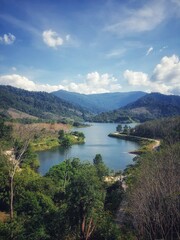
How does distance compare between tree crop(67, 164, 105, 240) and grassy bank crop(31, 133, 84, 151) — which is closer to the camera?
tree crop(67, 164, 105, 240)

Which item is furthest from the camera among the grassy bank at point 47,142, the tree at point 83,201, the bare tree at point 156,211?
the grassy bank at point 47,142

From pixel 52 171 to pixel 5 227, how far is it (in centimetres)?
1855

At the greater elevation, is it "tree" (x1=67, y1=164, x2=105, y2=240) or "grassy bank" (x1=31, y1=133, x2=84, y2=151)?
"tree" (x1=67, y1=164, x2=105, y2=240)

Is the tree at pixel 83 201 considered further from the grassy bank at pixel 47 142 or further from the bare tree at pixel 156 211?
the grassy bank at pixel 47 142

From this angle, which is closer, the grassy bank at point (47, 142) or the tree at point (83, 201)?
the tree at point (83, 201)

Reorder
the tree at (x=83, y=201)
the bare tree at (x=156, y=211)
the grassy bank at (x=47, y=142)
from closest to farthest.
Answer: the bare tree at (x=156, y=211), the tree at (x=83, y=201), the grassy bank at (x=47, y=142)

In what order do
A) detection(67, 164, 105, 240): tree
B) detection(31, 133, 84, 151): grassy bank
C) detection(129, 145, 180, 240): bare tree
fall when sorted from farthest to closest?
detection(31, 133, 84, 151): grassy bank
detection(67, 164, 105, 240): tree
detection(129, 145, 180, 240): bare tree

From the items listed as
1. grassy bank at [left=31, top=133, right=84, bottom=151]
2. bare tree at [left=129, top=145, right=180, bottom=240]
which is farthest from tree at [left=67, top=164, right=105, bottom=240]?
grassy bank at [left=31, top=133, right=84, bottom=151]

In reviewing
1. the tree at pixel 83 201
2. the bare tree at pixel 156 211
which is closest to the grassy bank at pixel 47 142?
the tree at pixel 83 201

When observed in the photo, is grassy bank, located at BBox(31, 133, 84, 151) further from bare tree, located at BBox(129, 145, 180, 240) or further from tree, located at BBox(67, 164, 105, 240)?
bare tree, located at BBox(129, 145, 180, 240)

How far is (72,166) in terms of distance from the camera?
1497 inches

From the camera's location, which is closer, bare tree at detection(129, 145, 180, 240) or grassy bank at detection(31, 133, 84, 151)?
bare tree at detection(129, 145, 180, 240)

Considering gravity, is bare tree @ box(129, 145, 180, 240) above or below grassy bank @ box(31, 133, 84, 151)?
above

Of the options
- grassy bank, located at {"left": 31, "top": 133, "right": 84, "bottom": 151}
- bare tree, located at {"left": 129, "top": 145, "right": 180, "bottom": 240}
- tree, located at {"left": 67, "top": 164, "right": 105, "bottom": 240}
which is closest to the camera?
bare tree, located at {"left": 129, "top": 145, "right": 180, "bottom": 240}
